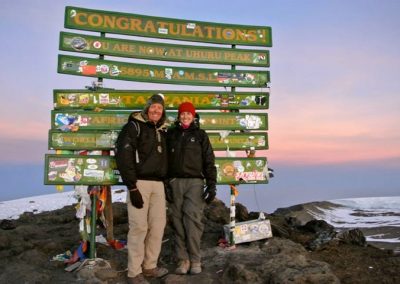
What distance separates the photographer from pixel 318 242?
9.13 metres

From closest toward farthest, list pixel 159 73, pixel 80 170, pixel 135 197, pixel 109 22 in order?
pixel 135 197 < pixel 80 170 < pixel 109 22 < pixel 159 73

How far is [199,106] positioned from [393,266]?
5.06m

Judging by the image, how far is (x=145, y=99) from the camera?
838cm

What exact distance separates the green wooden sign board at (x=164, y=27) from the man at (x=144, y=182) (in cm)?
234

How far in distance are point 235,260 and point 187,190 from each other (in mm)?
1696

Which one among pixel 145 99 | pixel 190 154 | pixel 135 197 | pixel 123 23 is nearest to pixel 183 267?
pixel 135 197

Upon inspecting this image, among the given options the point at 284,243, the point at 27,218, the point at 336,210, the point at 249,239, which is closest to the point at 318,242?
the point at 284,243

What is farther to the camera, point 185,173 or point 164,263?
point 164,263

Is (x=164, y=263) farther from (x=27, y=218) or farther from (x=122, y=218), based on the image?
(x=27, y=218)

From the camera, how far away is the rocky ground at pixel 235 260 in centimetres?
674

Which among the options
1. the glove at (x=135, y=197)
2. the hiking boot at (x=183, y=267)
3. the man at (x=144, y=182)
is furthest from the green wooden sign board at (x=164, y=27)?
the hiking boot at (x=183, y=267)

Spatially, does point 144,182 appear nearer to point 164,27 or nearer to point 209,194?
point 209,194

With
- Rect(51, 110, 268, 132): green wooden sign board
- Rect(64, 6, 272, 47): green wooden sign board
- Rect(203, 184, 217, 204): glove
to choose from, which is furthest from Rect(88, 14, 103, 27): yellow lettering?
Rect(203, 184, 217, 204): glove

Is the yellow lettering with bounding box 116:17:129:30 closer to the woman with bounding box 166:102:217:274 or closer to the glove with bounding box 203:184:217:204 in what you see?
the woman with bounding box 166:102:217:274
